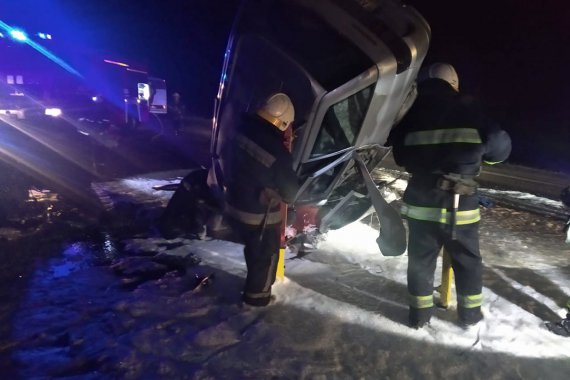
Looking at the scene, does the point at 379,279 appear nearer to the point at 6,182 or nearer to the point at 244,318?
the point at 244,318

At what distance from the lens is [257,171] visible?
10.6 feet

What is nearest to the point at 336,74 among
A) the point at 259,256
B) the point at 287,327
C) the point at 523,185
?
the point at 259,256

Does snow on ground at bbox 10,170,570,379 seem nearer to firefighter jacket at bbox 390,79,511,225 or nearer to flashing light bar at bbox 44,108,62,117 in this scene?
firefighter jacket at bbox 390,79,511,225

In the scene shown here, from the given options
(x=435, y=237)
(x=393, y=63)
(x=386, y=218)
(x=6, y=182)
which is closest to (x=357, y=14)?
(x=393, y=63)

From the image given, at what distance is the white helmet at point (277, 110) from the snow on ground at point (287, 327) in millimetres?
1542

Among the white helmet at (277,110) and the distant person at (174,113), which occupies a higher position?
the distant person at (174,113)

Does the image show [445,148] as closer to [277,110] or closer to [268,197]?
[277,110]

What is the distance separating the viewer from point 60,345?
2824 millimetres

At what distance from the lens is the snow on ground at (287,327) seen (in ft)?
8.96

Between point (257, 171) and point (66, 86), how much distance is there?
11.9 m

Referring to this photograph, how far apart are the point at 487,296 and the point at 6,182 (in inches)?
283

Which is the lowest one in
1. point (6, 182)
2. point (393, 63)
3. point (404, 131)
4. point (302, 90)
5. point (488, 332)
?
point (488, 332)

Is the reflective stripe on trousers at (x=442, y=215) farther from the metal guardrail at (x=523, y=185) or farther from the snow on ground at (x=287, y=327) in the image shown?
the metal guardrail at (x=523, y=185)

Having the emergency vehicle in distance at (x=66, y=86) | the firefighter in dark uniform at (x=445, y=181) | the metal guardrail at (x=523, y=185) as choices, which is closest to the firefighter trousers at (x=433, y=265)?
the firefighter in dark uniform at (x=445, y=181)
